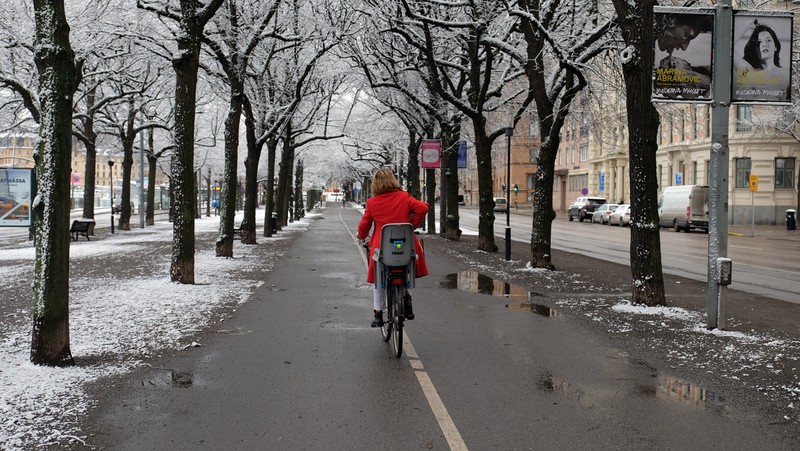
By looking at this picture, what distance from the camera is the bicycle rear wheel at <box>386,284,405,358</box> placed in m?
7.33

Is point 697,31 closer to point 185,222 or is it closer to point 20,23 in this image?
point 185,222

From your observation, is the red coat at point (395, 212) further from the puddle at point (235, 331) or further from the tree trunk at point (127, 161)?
the tree trunk at point (127, 161)

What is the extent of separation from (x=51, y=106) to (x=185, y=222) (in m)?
6.26

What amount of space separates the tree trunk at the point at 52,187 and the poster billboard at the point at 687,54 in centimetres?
686

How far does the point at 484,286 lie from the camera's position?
13445 mm

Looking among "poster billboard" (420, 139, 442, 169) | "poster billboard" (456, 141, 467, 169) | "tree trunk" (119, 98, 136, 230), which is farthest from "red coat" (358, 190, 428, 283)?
"tree trunk" (119, 98, 136, 230)

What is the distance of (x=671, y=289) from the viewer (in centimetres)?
1316

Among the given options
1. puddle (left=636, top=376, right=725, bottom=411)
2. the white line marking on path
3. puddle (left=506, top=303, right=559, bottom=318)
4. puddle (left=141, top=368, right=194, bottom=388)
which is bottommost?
puddle (left=636, top=376, right=725, bottom=411)

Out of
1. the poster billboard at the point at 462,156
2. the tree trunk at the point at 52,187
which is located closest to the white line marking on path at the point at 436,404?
Result: the tree trunk at the point at 52,187

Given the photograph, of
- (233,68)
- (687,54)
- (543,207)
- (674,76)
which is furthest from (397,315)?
(233,68)

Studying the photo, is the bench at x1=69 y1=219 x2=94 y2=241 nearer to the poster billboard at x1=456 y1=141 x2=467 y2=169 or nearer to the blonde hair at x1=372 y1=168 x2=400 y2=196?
the poster billboard at x1=456 y1=141 x2=467 y2=169

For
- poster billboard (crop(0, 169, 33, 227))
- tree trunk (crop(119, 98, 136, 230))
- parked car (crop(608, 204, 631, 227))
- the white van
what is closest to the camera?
poster billboard (crop(0, 169, 33, 227))

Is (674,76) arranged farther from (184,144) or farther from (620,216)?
(620,216)

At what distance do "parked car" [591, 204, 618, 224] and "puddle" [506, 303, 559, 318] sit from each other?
40208 mm
